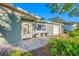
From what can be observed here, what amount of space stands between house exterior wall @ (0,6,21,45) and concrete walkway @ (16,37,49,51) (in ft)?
0.36

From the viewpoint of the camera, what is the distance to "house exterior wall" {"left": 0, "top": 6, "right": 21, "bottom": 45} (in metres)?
3.32

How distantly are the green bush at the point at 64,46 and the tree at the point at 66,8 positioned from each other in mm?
465

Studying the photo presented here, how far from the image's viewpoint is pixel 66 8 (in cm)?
340

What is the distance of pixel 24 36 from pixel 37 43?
27 centimetres

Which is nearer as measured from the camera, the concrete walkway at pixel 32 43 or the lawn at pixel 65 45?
the lawn at pixel 65 45

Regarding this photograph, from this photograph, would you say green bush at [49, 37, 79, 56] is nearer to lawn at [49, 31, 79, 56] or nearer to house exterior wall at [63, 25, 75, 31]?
lawn at [49, 31, 79, 56]

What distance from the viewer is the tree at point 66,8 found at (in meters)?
3.33

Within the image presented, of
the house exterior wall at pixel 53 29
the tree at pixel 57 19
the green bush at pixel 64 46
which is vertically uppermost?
the tree at pixel 57 19

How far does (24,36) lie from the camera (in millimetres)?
3396

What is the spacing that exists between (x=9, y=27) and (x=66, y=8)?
108 cm

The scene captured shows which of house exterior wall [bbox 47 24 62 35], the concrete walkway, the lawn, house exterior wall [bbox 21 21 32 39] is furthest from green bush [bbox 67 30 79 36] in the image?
house exterior wall [bbox 21 21 32 39]

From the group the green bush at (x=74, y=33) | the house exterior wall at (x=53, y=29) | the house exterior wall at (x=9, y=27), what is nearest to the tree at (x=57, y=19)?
the house exterior wall at (x=53, y=29)

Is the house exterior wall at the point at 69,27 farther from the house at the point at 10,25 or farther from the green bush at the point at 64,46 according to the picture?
the house at the point at 10,25

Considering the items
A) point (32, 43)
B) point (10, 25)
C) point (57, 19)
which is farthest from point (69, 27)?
point (10, 25)
